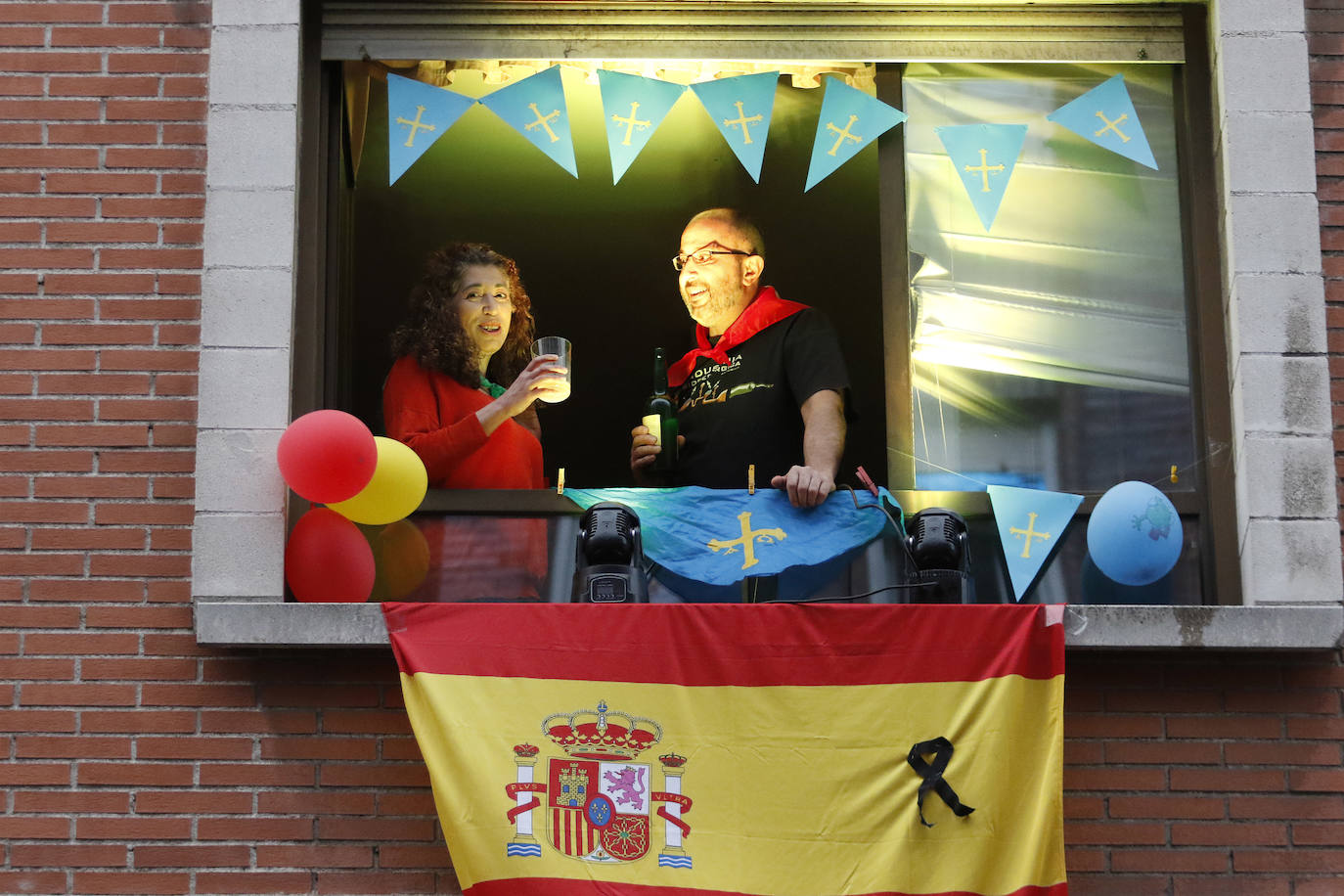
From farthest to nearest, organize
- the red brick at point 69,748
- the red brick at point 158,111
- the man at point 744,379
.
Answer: the man at point 744,379 < the red brick at point 158,111 < the red brick at point 69,748

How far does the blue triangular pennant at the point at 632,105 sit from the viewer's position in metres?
6.16

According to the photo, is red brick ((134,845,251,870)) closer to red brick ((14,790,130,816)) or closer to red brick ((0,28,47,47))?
red brick ((14,790,130,816))

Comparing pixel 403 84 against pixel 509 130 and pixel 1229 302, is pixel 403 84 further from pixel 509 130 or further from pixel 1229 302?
pixel 1229 302

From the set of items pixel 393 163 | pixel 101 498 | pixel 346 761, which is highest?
pixel 393 163

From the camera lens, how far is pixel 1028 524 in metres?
5.64

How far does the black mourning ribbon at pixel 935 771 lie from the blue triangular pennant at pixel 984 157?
213 cm

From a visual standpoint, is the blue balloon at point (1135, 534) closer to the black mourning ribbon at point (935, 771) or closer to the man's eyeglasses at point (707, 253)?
the black mourning ribbon at point (935, 771)

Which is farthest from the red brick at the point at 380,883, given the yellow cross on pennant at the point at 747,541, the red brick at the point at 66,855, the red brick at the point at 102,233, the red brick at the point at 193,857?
the red brick at the point at 102,233

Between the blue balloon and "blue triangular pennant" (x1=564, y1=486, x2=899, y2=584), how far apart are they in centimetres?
70

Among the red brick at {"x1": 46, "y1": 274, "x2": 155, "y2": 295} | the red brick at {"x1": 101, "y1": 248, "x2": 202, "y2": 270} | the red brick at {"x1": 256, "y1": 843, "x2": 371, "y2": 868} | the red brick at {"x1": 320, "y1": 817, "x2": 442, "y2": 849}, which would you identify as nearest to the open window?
the red brick at {"x1": 101, "y1": 248, "x2": 202, "y2": 270}

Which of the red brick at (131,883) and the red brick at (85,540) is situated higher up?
the red brick at (85,540)

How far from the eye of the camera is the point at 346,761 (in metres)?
5.23

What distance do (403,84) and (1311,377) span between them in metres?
3.46

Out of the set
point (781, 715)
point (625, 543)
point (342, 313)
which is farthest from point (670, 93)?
point (781, 715)
